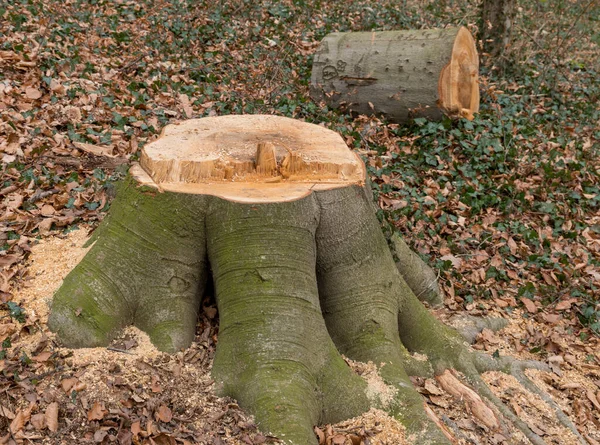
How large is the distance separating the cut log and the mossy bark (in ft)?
11.9

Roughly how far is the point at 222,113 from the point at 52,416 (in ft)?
13.8

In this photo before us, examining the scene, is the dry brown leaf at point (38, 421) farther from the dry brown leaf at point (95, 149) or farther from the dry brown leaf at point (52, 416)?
the dry brown leaf at point (95, 149)

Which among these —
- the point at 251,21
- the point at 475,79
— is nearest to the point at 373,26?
the point at 251,21

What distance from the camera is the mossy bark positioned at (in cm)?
297

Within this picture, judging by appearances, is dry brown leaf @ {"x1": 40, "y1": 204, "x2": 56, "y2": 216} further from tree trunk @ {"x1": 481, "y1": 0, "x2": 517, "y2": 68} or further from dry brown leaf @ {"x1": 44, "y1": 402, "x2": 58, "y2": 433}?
tree trunk @ {"x1": 481, "y1": 0, "x2": 517, "y2": 68}

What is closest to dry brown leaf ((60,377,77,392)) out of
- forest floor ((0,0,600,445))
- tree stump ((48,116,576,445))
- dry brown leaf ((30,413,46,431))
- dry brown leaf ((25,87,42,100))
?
forest floor ((0,0,600,445))

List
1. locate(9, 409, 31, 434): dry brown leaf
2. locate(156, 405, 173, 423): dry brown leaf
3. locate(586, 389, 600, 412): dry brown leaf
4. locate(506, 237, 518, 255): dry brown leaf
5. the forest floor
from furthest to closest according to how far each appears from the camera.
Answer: locate(506, 237, 518, 255): dry brown leaf < locate(586, 389, 600, 412): dry brown leaf < the forest floor < locate(156, 405, 173, 423): dry brown leaf < locate(9, 409, 31, 434): dry brown leaf

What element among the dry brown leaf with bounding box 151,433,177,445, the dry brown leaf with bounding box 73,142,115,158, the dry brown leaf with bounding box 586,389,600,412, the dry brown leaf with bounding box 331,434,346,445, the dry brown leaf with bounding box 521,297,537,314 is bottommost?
the dry brown leaf with bounding box 586,389,600,412

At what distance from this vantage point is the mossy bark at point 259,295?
2975mm

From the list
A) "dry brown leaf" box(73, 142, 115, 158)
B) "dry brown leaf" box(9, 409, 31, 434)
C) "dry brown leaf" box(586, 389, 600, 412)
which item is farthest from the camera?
"dry brown leaf" box(73, 142, 115, 158)

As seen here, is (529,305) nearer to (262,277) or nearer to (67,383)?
(262,277)

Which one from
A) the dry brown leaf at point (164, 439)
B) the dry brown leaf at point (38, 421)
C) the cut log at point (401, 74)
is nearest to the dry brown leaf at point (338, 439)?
the dry brown leaf at point (164, 439)

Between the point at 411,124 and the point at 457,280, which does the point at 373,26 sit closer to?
the point at 411,124

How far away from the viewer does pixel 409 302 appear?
3.77 metres
